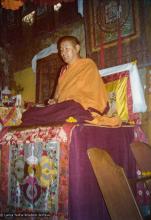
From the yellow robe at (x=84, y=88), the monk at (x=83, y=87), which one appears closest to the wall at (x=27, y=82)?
the monk at (x=83, y=87)

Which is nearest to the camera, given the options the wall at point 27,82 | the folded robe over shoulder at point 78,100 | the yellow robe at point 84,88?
the folded robe over shoulder at point 78,100

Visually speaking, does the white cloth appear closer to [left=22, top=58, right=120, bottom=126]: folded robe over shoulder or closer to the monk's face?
[left=22, top=58, right=120, bottom=126]: folded robe over shoulder

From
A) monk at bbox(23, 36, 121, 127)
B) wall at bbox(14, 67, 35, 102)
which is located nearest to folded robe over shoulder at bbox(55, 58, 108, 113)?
monk at bbox(23, 36, 121, 127)

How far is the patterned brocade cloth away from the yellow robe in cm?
57

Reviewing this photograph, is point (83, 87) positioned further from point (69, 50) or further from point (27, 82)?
point (27, 82)

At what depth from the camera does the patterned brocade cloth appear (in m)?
2.58

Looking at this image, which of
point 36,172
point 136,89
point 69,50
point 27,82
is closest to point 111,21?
point 69,50

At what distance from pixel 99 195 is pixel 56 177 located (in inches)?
17.8

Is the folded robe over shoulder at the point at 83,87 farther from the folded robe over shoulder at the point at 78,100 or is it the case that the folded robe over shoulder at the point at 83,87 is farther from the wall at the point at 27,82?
the wall at the point at 27,82

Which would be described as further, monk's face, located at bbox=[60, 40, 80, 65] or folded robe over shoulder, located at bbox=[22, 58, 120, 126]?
monk's face, located at bbox=[60, 40, 80, 65]

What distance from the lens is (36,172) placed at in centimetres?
278

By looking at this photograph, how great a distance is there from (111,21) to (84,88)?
153 cm

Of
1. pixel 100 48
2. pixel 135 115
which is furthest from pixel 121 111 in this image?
pixel 100 48

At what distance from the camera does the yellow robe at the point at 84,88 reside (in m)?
3.14
